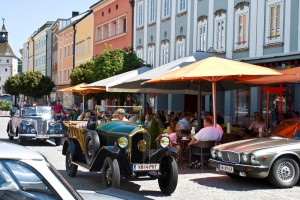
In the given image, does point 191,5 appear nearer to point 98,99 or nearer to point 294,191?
point 98,99

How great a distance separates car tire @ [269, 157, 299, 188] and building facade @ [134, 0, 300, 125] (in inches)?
330

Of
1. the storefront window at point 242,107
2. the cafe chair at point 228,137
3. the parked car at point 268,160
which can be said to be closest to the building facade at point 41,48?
the storefront window at point 242,107

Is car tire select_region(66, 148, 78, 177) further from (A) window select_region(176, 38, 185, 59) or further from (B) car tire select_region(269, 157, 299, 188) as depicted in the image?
(A) window select_region(176, 38, 185, 59)

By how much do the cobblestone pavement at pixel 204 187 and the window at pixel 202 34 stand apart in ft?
45.9

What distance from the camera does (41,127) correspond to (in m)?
20.1

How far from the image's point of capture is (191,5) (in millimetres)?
27797

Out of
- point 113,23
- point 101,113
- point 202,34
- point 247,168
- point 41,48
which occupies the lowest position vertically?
point 247,168

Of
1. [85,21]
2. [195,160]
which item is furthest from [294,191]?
[85,21]

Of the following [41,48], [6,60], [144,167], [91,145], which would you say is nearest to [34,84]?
[41,48]

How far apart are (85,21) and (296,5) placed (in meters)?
35.0

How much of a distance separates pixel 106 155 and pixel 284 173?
3.51 metres

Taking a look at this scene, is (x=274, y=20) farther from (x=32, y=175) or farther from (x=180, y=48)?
(x=32, y=175)

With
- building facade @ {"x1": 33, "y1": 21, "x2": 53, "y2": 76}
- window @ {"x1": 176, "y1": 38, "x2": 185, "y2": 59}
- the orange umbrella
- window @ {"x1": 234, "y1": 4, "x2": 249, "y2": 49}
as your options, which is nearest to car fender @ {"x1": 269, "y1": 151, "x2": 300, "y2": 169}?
the orange umbrella

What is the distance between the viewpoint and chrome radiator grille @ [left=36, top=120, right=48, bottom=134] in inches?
787
